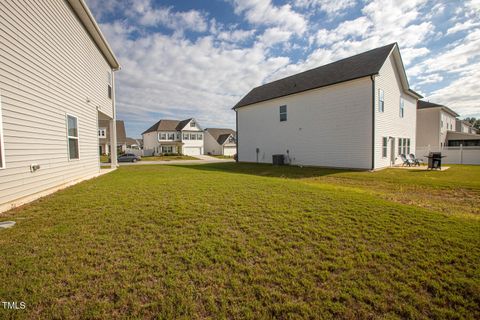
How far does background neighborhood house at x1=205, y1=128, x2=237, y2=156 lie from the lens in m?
49.6

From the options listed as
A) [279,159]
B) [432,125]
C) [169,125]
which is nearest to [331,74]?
[279,159]

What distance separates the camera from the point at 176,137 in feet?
152

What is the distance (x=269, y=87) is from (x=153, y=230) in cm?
2053

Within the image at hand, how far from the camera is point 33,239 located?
3459 millimetres

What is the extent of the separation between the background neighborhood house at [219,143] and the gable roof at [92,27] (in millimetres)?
36864

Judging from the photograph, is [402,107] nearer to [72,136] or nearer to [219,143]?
[72,136]

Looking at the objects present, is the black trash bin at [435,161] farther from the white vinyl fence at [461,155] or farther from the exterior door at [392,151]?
the white vinyl fence at [461,155]

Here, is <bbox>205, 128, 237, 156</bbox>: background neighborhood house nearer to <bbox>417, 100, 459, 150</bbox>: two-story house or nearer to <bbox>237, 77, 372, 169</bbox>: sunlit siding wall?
<bbox>237, 77, 372, 169</bbox>: sunlit siding wall

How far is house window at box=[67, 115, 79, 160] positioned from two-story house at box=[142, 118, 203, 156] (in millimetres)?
36767

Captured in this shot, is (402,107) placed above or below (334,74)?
below

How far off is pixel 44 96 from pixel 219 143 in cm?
4400

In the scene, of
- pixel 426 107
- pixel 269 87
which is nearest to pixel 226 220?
pixel 269 87

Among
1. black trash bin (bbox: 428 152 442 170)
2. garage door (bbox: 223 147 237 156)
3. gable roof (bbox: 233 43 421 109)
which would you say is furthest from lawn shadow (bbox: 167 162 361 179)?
garage door (bbox: 223 147 237 156)

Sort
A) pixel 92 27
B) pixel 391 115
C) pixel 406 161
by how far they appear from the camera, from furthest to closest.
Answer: pixel 406 161 → pixel 391 115 → pixel 92 27
